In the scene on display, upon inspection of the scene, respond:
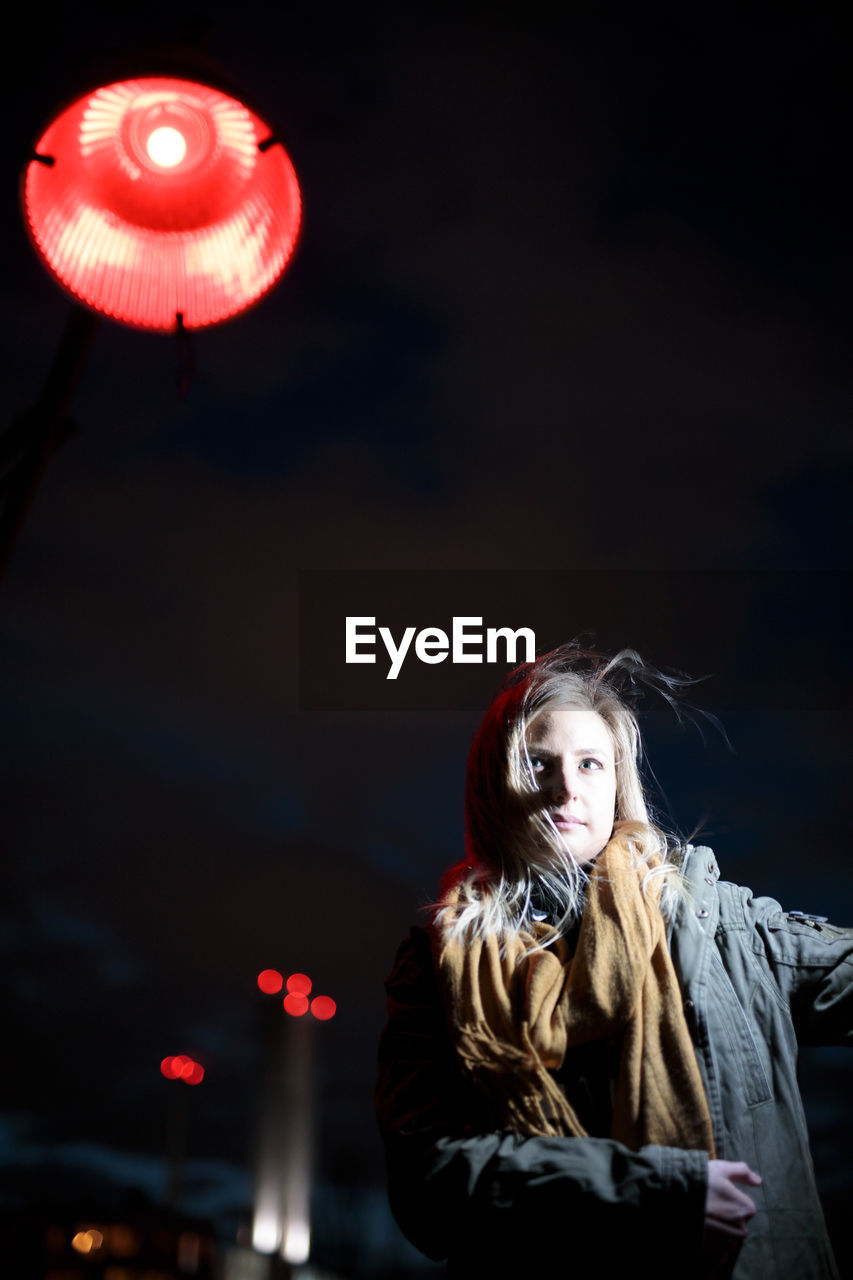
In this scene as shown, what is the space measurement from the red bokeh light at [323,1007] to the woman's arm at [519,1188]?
25.0 metres

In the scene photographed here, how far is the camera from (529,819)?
2400mm

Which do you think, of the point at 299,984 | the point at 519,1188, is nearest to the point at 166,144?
the point at 519,1188

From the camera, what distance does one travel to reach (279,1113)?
5712 cm

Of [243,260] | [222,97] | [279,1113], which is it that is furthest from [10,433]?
[279,1113]

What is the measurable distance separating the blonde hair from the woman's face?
0.03m

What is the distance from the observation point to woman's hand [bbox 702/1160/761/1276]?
1.79 meters

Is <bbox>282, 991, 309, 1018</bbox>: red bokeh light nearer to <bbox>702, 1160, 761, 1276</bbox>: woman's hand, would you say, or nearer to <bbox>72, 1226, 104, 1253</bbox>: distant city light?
<bbox>72, 1226, 104, 1253</bbox>: distant city light

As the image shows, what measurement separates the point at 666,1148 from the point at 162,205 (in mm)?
2237

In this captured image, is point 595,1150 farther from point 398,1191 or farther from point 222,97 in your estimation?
point 222,97

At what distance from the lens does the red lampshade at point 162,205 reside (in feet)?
7.10

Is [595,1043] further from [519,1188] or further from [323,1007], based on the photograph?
[323,1007]

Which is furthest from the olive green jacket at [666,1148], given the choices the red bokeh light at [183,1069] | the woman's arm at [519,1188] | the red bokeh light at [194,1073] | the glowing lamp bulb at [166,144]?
the red bokeh light at [194,1073]

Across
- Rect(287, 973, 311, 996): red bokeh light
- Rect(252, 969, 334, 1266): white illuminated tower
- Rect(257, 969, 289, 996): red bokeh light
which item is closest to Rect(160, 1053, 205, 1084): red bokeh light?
Rect(257, 969, 289, 996): red bokeh light

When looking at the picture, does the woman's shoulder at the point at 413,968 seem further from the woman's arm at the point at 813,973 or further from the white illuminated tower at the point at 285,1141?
the white illuminated tower at the point at 285,1141
